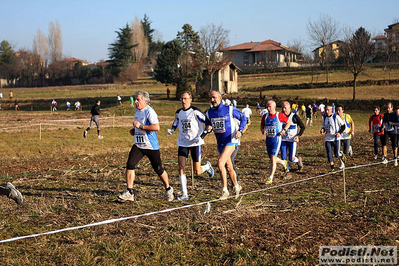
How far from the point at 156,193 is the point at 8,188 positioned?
3265 millimetres

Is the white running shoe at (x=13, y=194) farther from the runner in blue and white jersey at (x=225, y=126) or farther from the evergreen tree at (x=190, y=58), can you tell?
the evergreen tree at (x=190, y=58)

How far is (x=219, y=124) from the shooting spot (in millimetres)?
9203

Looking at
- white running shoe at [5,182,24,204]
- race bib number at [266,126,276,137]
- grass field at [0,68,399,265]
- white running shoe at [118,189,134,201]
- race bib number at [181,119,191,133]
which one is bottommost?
grass field at [0,68,399,265]

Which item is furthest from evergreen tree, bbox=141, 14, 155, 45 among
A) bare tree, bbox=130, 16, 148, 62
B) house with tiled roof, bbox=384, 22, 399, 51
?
house with tiled roof, bbox=384, 22, 399, 51

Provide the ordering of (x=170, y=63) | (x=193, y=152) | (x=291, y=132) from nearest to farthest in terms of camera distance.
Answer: (x=193, y=152) → (x=291, y=132) → (x=170, y=63)

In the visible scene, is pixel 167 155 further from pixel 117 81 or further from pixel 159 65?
pixel 117 81

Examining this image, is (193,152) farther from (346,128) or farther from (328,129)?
(346,128)

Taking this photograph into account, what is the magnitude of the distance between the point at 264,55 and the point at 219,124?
91.3 metres

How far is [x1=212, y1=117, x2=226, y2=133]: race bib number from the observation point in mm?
9164

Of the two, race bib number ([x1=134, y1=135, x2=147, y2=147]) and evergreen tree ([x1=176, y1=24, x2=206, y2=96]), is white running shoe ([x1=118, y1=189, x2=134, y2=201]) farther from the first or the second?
evergreen tree ([x1=176, y1=24, x2=206, y2=96])

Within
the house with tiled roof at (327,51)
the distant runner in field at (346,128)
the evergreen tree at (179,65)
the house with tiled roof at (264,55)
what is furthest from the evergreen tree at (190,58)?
the distant runner in field at (346,128)

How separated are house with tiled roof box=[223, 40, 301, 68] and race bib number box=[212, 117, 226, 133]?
86622mm

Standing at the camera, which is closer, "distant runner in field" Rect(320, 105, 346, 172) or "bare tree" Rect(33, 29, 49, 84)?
"distant runner in field" Rect(320, 105, 346, 172)

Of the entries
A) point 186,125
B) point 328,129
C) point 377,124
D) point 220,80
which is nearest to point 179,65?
point 220,80
